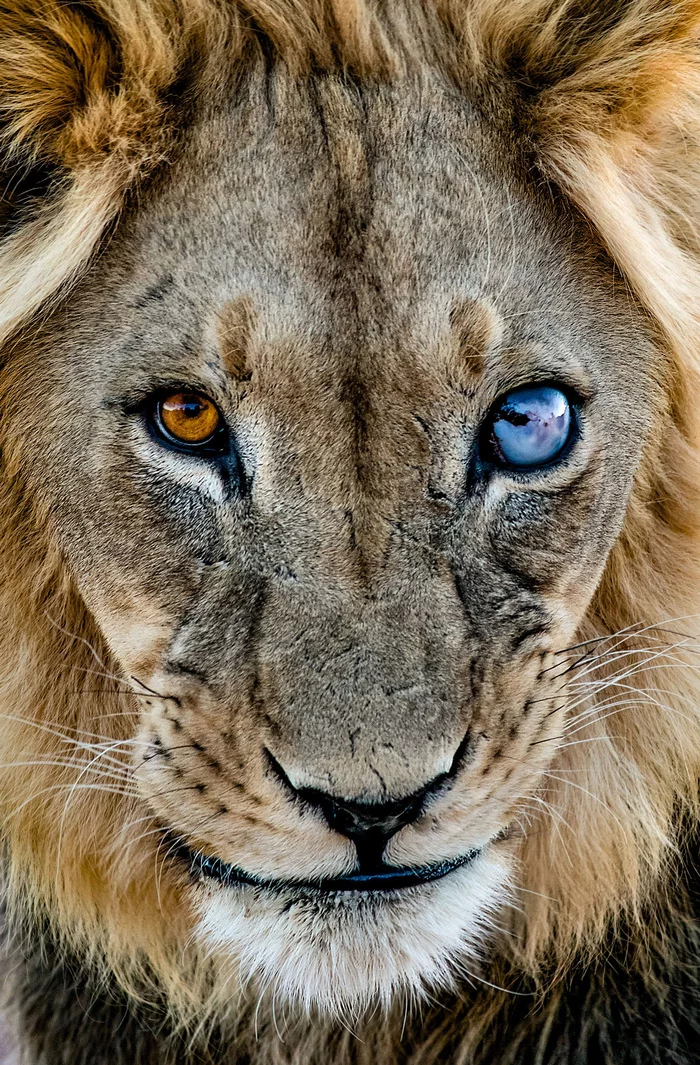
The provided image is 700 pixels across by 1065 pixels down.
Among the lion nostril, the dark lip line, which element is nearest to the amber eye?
the lion nostril

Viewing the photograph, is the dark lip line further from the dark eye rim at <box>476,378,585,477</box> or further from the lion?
the dark eye rim at <box>476,378,585,477</box>

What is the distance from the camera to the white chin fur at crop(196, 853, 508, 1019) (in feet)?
6.38

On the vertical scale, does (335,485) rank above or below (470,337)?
below

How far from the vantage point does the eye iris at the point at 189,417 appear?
198cm

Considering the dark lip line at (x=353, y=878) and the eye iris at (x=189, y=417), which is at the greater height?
the eye iris at (x=189, y=417)

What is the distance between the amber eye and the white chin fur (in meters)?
0.75

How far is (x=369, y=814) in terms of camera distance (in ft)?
5.78

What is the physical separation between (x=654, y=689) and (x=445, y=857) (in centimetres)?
67

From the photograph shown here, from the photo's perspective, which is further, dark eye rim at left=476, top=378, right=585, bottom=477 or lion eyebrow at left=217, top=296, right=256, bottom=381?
dark eye rim at left=476, top=378, right=585, bottom=477

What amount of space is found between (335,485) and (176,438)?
0.95ft

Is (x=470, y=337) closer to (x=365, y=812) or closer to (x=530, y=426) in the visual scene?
(x=530, y=426)

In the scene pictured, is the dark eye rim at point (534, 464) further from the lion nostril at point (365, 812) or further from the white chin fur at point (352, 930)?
the white chin fur at point (352, 930)

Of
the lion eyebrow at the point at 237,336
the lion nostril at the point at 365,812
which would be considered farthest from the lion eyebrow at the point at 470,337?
the lion nostril at the point at 365,812

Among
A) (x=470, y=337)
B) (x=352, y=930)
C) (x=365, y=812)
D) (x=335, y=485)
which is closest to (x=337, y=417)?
(x=335, y=485)
